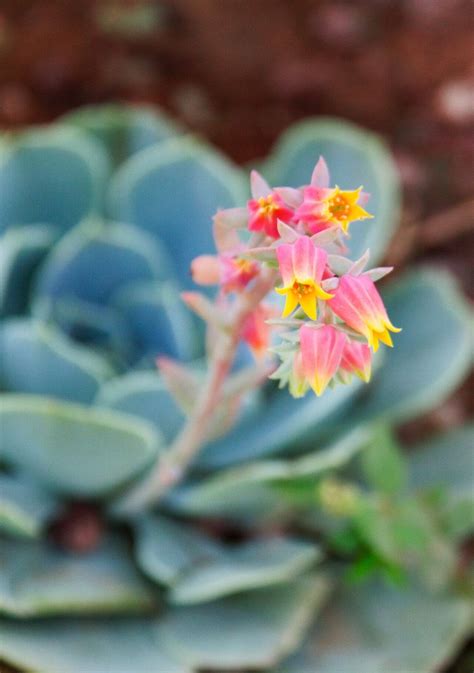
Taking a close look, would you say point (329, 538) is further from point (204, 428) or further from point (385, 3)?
point (385, 3)

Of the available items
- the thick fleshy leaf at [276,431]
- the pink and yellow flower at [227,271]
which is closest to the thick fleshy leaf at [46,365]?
the thick fleshy leaf at [276,431]

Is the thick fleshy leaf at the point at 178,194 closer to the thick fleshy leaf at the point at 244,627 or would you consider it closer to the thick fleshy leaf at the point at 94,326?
the thick fleshy leaf at the point at 94,326

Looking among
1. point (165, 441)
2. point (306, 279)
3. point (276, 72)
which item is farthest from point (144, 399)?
point (276, 72)

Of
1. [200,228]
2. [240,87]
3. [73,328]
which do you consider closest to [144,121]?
[200,228]

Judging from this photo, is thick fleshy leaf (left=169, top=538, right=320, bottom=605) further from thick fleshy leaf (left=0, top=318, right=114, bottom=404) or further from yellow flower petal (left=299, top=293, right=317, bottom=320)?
yellow flower petal (left=299, top=293, right=317, bottom=320)

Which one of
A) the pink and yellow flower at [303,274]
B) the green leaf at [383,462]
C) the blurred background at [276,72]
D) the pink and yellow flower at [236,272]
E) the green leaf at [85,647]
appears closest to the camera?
the pink and yellow flower at [303,274]

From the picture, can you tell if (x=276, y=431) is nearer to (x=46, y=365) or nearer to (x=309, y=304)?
(x=46, y=365)

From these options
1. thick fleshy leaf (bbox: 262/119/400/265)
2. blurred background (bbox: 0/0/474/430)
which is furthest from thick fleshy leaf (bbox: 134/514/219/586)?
blurred background (bbox: 0/0/474/430)
